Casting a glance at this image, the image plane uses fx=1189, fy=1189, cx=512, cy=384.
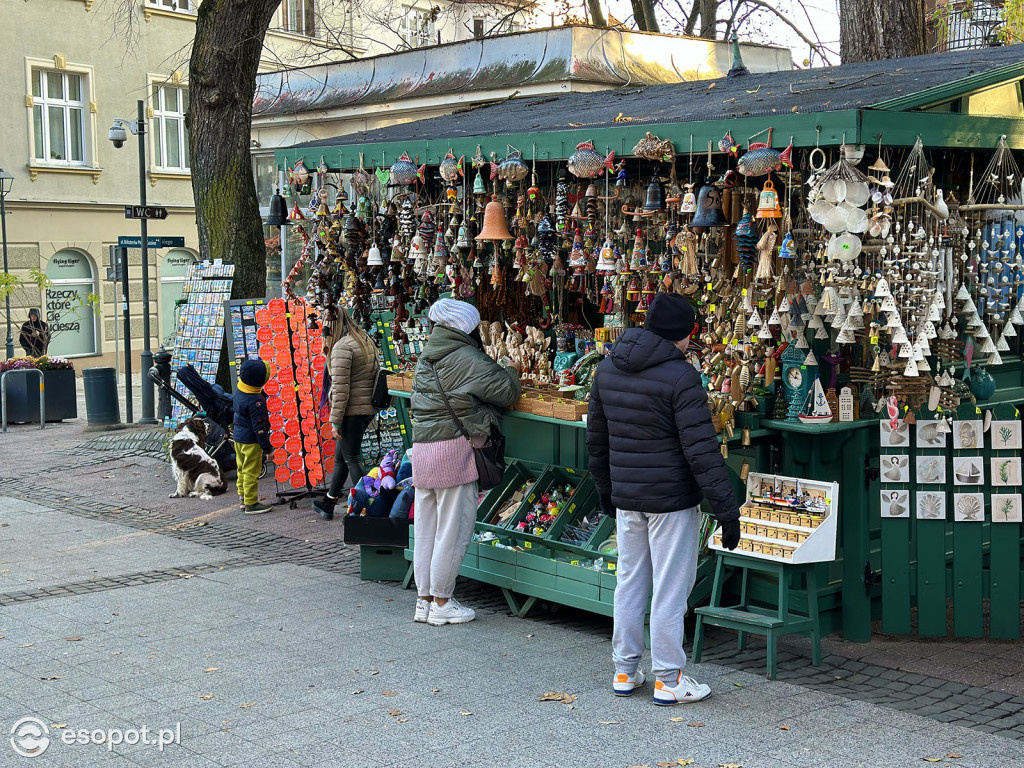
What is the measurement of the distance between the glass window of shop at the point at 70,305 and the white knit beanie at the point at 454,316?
1974cm

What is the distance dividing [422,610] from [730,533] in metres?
2.14

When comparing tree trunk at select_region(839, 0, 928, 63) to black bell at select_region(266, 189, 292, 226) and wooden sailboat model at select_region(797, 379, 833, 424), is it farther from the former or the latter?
wooden sailboat model at select_region(797, 379, 833, 424)

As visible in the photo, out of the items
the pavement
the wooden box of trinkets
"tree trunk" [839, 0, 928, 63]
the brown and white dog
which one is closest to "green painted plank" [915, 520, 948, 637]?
the pavement

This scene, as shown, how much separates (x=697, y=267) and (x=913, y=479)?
1.61 metres

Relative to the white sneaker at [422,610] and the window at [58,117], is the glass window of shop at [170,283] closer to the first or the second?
the window at [58,117]

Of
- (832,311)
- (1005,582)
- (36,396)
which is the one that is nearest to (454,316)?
(832,311)

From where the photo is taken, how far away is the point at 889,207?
18.6ft

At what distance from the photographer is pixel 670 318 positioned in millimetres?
5312

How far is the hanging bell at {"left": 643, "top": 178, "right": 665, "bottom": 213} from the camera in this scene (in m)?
6.68

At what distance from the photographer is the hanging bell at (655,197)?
6684 mm

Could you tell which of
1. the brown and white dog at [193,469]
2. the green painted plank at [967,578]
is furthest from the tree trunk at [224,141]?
the green painted plank at [967,578]

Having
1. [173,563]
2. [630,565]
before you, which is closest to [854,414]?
[630,565]

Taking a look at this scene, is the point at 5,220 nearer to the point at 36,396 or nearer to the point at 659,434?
the point at 36,396

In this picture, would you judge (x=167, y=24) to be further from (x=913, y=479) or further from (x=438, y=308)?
(x=913, y=479)
